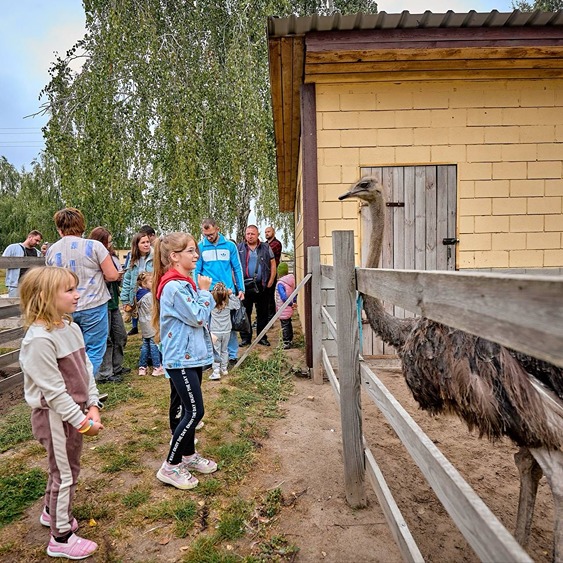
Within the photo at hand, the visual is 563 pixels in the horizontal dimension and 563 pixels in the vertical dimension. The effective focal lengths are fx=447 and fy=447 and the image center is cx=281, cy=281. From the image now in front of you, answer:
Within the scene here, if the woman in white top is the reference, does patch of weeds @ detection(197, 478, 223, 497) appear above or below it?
below

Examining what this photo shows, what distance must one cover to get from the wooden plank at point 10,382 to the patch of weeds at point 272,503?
3.57m

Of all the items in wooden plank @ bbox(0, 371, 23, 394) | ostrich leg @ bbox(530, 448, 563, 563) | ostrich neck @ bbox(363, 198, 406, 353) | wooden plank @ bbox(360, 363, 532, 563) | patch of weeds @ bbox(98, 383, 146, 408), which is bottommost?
patch of weeds @ bbox(98, 383, 146, 408)

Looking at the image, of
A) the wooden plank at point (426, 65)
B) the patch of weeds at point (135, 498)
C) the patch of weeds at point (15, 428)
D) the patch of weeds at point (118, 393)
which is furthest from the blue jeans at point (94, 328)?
the wooden plank at point (426, 65)

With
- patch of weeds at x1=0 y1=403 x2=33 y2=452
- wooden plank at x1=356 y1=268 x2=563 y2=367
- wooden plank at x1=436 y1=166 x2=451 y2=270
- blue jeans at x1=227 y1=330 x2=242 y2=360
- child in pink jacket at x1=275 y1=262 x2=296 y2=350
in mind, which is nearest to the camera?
wooden plank at x1=356 y1=268 x2=563 y2=367

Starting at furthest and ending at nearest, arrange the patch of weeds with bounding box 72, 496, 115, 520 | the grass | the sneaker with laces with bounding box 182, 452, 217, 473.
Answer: the sneaker with laces with bounding box 182, 452, 217, 473
the patch of weeds with bounding box 72, 496, 115, 520
the grass

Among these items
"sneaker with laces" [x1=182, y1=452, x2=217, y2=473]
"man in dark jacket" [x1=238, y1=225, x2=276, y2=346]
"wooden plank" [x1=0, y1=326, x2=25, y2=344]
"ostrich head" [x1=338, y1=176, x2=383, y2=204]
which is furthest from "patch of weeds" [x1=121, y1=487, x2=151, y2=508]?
"man in dark jacket" [x1=238, y1=225, x2=276, y2=346]

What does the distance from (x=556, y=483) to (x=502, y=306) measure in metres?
1.28

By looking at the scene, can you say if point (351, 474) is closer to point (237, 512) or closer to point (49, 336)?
point (237, 512)

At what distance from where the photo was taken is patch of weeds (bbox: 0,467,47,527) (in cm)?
271

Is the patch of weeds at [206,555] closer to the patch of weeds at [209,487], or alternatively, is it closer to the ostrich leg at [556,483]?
the patch of weeds at [209,487]

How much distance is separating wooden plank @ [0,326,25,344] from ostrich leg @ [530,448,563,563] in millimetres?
5398

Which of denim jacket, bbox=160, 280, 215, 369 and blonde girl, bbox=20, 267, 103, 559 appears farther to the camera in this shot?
denim jacket, bbox=160, 280, 215, 369

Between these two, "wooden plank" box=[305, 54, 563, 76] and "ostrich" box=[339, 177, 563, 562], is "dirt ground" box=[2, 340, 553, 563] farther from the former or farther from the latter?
"wooden plank" box=[305, 54, 563, 76]

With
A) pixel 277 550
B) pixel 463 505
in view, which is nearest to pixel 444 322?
pixel 463 505
